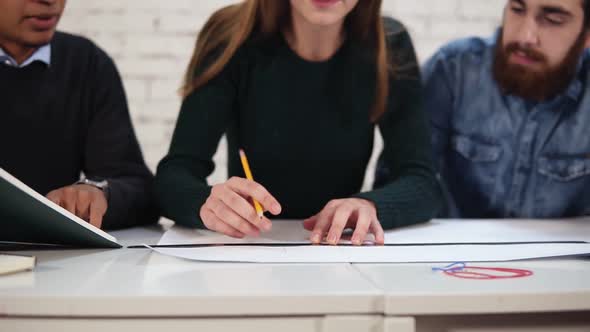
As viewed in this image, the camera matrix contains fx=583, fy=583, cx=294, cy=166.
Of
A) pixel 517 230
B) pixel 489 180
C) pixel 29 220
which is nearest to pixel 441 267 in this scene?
pixel 517 230

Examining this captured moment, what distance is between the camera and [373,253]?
702 mm

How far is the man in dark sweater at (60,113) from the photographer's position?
974mm

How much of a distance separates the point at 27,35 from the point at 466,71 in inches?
34.6

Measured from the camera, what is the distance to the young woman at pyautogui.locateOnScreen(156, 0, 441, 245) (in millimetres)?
1022

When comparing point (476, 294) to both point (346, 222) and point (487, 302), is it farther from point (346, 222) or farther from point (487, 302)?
point (346, 222)

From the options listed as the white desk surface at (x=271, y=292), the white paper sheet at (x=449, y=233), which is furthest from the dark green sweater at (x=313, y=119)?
the white desk surface at (x=271, y=292)

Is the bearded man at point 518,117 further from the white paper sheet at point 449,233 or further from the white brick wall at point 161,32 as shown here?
the white brick wall at point 161,32

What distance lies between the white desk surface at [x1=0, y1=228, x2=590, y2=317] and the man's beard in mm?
687

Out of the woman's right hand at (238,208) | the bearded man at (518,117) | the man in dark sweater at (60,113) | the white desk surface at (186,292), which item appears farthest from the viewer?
the bearded man at (518,117)

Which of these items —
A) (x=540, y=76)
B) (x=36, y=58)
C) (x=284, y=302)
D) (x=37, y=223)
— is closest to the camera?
(x=284, y=302)

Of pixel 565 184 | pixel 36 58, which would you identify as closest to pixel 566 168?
pixel 565 184

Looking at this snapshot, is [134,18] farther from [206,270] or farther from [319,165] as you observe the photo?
[206,270]

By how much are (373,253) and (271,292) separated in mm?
228

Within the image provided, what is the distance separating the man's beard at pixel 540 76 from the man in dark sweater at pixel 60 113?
76cm
